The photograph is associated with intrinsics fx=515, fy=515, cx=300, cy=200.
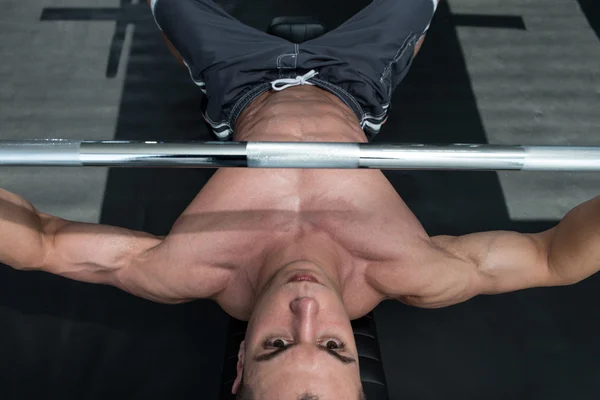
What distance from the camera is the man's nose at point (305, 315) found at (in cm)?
90

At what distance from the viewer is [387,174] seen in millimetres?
1646

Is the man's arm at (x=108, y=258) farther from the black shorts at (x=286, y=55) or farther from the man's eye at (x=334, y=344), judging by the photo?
the black shorts at (x=286, y=55)

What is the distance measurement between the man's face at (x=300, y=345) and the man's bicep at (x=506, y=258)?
34cm

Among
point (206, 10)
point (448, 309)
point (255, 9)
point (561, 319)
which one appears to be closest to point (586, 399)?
point (561, 319)

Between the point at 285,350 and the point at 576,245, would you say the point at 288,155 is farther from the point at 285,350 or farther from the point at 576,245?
the point at 576,245

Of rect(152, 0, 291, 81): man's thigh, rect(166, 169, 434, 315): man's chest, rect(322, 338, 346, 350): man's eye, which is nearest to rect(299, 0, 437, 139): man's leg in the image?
rect(152, 0, 291, 81): man's thigh

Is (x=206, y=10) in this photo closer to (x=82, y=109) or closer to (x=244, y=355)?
(x=82, y=109)

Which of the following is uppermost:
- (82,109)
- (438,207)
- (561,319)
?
(82,109)

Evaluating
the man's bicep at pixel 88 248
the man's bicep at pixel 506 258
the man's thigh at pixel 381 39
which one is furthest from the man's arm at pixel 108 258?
the man's thigh at pixel 381 39

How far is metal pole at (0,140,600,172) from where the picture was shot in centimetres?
79

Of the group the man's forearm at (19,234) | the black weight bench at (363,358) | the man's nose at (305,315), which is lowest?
the black weight bench at (363,358)

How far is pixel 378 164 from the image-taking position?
81 centimetres

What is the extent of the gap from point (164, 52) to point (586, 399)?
172cm

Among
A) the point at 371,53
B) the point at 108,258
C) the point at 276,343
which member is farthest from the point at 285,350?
the point at 371,53
